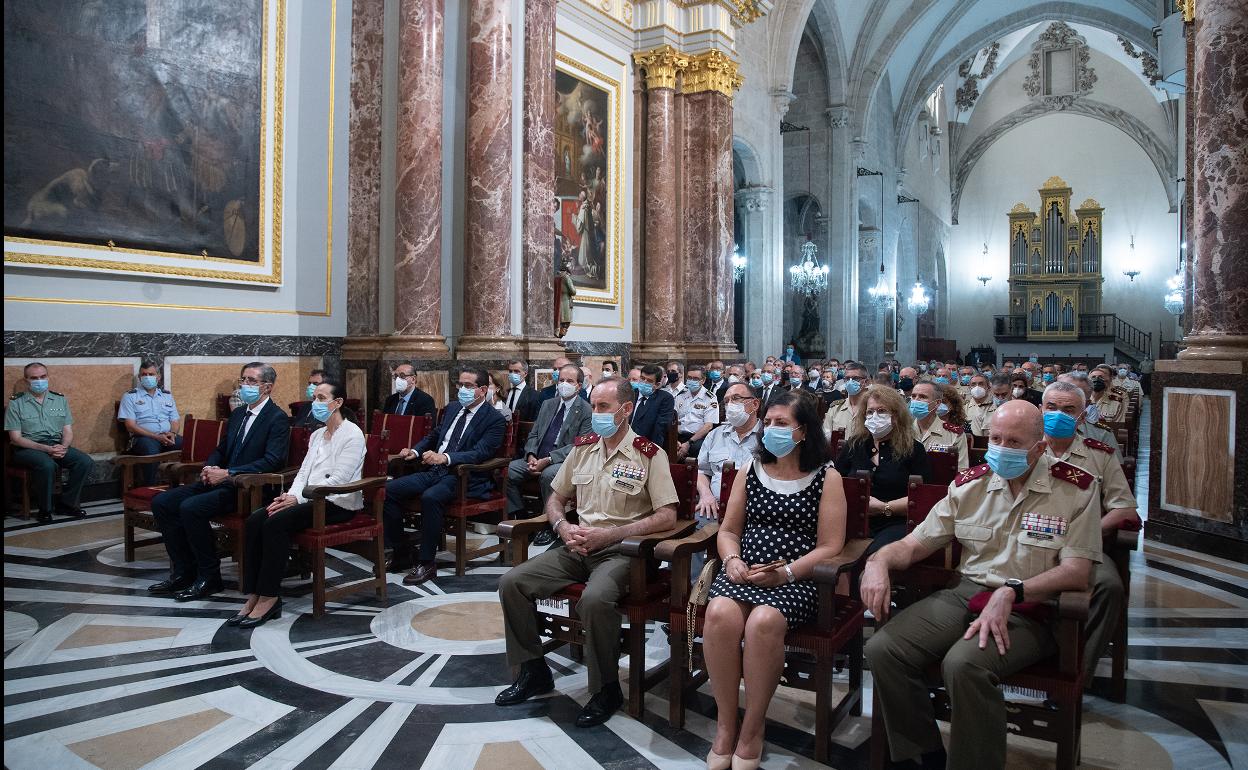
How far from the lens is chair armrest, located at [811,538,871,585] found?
3321 mm

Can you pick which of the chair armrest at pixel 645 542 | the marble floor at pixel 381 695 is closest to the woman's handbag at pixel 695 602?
the chair armrest at pixel 645 542

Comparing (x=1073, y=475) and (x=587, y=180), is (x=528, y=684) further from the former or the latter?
(x=587, y=180)

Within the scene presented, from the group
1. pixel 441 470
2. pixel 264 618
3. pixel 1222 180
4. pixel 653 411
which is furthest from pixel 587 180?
pixel 264 618

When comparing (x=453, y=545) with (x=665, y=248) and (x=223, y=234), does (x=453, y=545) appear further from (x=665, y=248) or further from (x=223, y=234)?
(x=665, y=248)

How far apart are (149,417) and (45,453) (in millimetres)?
1027

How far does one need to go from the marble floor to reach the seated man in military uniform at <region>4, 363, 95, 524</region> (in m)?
2.22

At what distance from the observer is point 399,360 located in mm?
9961

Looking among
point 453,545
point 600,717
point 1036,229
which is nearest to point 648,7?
point 453,545

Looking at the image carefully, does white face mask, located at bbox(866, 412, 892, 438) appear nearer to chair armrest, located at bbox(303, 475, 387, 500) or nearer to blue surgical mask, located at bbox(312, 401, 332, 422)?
chair armrest, located at bbox(303, 475, 387, 500)

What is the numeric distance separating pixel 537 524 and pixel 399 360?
608 centimetres

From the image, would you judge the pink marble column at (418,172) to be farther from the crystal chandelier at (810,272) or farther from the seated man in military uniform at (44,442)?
the crystal chandelier at (810,272)

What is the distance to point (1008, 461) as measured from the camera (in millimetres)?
3209

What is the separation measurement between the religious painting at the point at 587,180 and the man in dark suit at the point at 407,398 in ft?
14.1

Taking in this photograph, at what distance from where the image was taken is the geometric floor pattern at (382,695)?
3.44 meters
